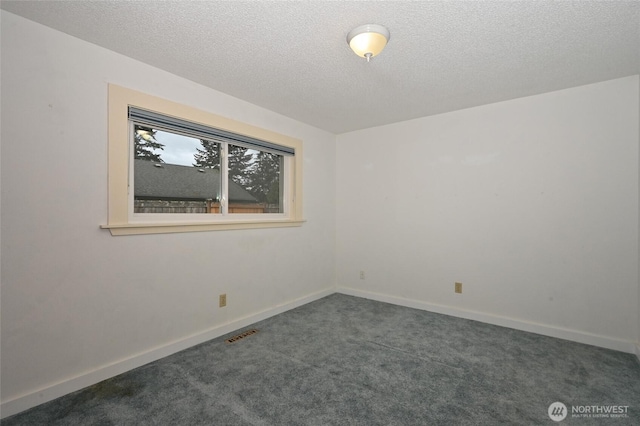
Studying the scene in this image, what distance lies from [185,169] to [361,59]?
5.89 ft

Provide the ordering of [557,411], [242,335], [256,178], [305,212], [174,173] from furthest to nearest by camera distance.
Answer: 1. [305,212]
2. [256,178]
3. [242,335]
4. [174,173]
5. [557,411]

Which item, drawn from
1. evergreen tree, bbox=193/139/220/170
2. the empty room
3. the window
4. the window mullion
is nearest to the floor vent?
the empty room

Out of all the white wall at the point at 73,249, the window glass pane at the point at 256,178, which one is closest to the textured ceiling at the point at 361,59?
the white wall at the point at 73,249

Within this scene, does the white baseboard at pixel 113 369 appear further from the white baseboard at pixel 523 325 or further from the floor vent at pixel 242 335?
the white baseboard at pixel 523 325

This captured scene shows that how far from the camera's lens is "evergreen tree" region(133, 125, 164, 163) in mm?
2410

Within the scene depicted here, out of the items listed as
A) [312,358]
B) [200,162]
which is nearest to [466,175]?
[312,358]

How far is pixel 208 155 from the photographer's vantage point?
291 centimetres

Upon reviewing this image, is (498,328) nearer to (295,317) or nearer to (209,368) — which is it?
(295,317)

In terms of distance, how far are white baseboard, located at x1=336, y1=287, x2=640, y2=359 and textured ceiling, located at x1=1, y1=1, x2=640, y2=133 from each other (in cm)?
229

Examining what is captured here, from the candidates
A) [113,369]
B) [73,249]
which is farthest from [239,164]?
[113,369]

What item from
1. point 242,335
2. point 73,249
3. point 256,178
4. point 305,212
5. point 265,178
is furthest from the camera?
point 305,212

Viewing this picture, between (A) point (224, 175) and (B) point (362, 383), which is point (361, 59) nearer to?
(A) point (224, 175)

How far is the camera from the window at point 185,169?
222 cm

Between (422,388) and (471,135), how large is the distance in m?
2.65
